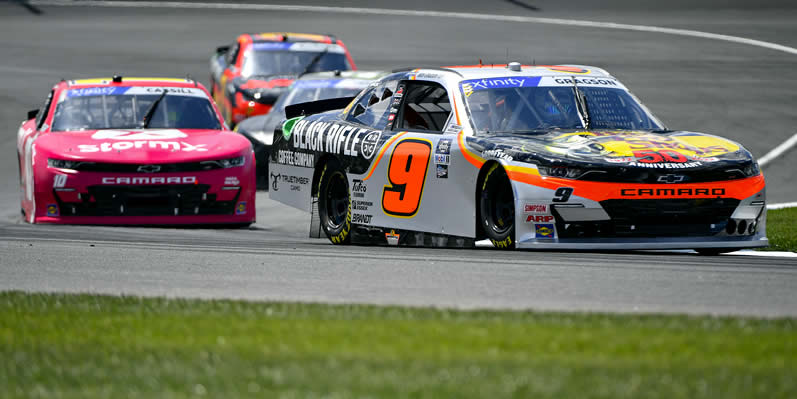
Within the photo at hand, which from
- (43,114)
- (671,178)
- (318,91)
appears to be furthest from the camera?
(318,91)

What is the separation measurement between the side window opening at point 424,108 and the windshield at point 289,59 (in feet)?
33.7

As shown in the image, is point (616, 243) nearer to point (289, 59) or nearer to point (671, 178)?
point (671, 178)

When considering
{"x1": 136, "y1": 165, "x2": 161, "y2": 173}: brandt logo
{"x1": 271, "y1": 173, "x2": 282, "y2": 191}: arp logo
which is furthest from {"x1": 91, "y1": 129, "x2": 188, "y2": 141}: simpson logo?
{"x1": 271, "y1": 173, "x2": 282, "y2": 191}: arp logo

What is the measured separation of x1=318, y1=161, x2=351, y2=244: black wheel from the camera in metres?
11.1

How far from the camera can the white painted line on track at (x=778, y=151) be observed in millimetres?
18938

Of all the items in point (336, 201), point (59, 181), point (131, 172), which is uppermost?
point (336, 201)

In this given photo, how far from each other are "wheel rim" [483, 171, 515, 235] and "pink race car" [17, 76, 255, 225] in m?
4.12

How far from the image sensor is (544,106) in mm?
10133

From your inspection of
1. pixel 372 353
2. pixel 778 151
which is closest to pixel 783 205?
pixel 778 151

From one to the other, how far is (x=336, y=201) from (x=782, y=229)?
4.09 meters

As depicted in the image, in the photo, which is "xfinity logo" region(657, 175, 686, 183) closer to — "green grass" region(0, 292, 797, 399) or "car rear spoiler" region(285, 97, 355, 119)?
"green grass" region(0, 292, 797, 399)

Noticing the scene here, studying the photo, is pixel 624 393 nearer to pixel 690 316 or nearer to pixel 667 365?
pixel 667 365

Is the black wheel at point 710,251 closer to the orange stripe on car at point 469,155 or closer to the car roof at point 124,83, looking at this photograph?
the orange stripe on car at point 469,155

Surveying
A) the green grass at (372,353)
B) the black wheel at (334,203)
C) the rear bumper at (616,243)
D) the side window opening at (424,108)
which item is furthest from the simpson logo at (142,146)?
the green grass at (372,353)
